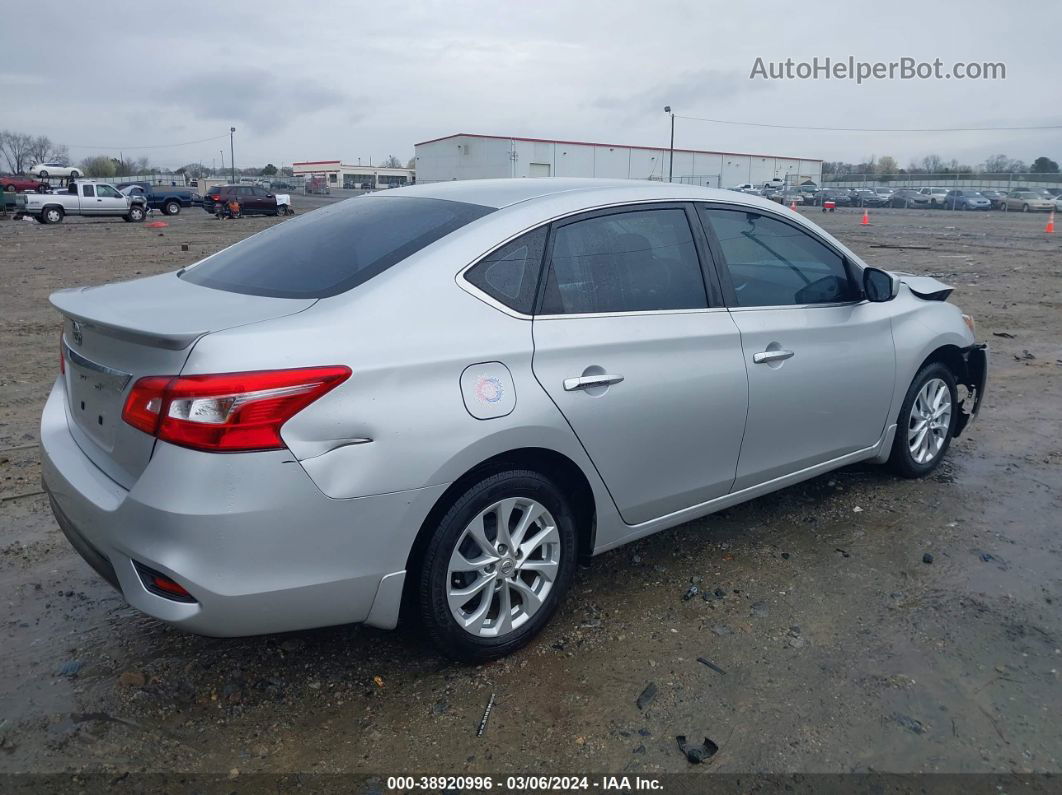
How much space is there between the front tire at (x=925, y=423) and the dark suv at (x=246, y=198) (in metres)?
37.7

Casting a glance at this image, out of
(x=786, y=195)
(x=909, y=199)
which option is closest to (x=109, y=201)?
(x=786, y=195)

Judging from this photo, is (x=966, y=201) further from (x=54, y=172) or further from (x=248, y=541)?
(x=54, y=172)

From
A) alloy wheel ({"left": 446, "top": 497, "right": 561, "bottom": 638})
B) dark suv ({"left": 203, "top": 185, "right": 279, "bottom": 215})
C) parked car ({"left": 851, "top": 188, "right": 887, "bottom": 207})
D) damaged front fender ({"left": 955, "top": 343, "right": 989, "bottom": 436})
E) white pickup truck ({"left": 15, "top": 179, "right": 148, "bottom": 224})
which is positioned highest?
parked car ({"left": 851, "top": 188, "right": 887, "bottom": 207})

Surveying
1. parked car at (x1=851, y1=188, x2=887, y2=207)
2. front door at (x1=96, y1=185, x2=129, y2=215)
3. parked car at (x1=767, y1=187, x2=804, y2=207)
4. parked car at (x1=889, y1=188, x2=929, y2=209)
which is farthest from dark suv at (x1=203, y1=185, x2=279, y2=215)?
parked car at (x1=889, y1=188, x2=929, y2=209)

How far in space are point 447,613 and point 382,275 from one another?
120cm

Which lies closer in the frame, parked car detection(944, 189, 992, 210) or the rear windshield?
the rear windshield

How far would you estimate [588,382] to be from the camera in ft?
10.6

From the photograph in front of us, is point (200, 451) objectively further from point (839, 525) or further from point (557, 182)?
point (839, 525)

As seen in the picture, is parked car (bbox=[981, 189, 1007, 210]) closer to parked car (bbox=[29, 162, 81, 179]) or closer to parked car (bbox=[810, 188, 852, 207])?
parked car (bbox=[810, 188, 852, 207])

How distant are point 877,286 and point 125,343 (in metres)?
3.60

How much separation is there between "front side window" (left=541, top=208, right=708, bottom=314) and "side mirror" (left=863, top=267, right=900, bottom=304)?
1.23m

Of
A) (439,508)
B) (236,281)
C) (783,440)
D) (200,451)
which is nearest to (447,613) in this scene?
(439,508)

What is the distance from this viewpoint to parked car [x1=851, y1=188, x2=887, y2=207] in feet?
175

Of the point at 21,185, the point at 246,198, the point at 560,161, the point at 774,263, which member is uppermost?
the point at 560,161
